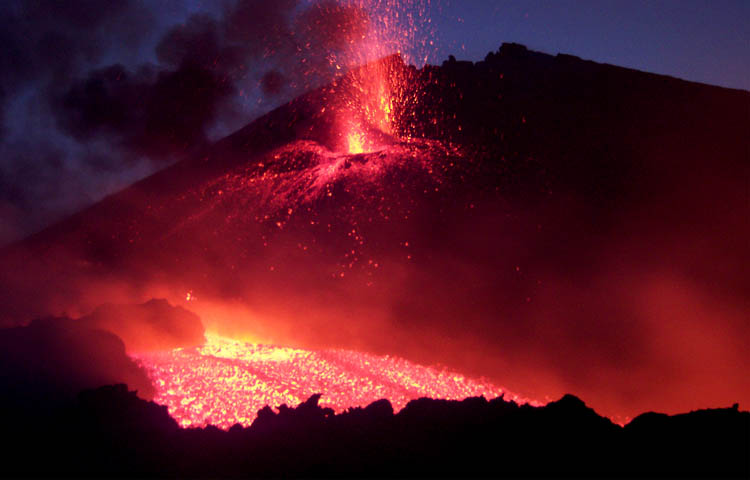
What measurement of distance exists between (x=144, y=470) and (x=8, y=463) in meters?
0.68

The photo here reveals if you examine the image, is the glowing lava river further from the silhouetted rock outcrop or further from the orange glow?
the orange glow

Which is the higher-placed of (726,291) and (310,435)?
(726,291)

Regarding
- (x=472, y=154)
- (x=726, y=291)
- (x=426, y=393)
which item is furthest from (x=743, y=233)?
(x=426, y=393)

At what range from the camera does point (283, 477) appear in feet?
7.84

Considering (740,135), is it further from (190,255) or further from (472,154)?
(190,255)

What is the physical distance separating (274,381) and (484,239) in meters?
5.36

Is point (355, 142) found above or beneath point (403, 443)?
above

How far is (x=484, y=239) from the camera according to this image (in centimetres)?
894

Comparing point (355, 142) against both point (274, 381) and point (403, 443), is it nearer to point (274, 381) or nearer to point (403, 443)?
point (274, 381)

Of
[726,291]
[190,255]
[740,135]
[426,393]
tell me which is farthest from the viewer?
[190,255]

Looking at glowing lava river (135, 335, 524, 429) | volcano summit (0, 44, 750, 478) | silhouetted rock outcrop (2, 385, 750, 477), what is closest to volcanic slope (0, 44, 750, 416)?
volcano summit (0, 44, 750, 478)

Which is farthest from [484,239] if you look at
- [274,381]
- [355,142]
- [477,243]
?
[355,142]

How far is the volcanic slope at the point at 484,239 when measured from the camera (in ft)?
22.0

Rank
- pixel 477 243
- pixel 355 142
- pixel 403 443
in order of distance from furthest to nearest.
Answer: pixel 355 142, pixel 477 243, pixel 403 443
